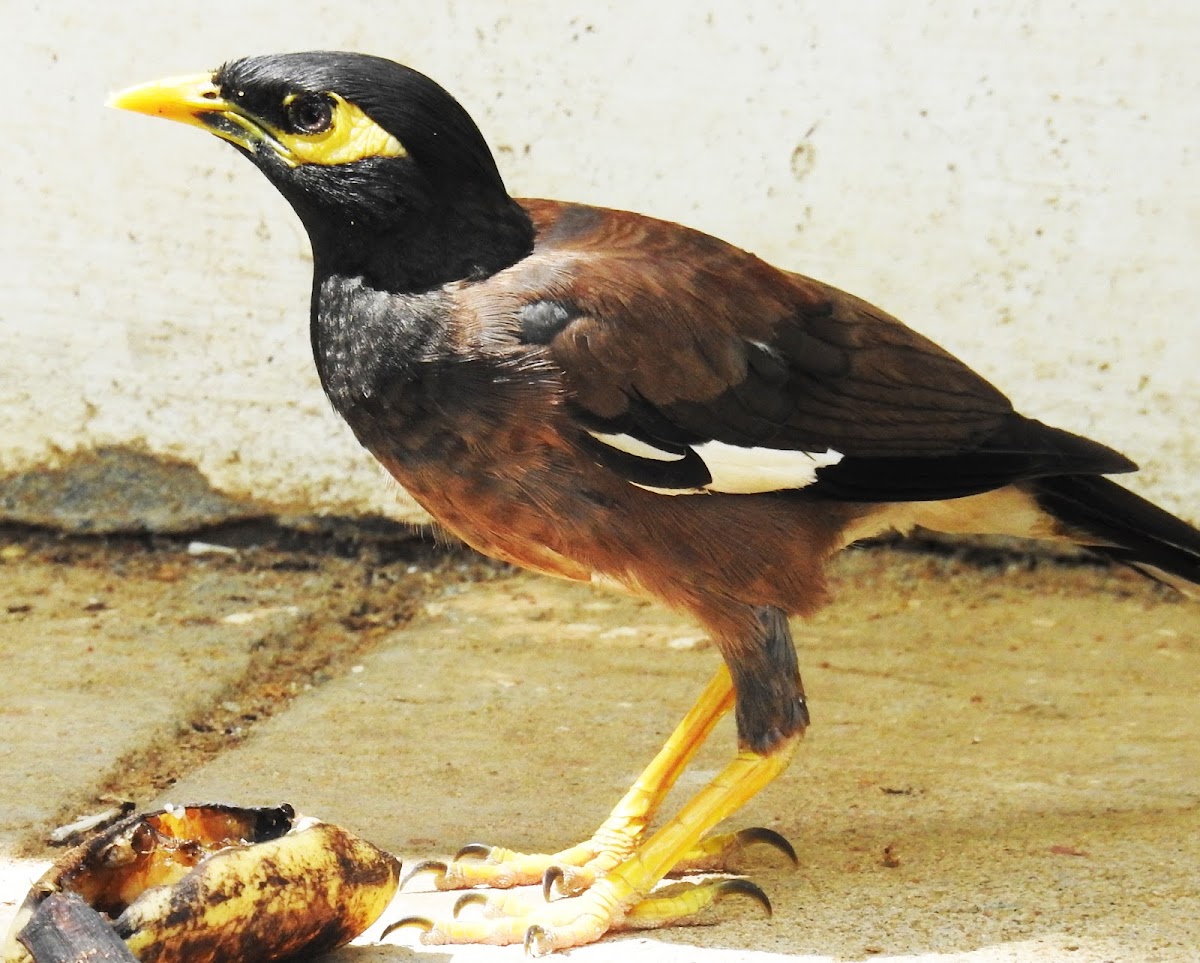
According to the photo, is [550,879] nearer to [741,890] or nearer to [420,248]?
[741,890]

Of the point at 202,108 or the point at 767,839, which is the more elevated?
the point at 202,108

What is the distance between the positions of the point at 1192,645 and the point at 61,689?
273 centimetres

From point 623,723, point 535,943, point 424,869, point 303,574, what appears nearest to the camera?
point 535,943

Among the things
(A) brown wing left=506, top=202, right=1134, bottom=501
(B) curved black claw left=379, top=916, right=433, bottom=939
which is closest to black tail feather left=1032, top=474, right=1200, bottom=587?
(A) brown wing left=506, top=202, right=1134, bottom=501

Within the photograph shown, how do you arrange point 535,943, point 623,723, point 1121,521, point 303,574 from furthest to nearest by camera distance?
point 303,574, point 623,723, point 1121,521, point 535,943

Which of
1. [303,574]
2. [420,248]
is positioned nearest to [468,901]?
[420,248]

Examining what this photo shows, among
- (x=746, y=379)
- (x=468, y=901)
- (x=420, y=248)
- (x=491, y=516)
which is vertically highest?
(x=420, y=248)

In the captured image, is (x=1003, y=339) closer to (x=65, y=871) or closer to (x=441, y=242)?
(x=441, y=242)

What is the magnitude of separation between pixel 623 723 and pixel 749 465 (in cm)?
93

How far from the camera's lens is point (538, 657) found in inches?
167

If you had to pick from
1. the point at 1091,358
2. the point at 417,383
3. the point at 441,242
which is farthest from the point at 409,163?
the point at 1091,358

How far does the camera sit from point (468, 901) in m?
2.97

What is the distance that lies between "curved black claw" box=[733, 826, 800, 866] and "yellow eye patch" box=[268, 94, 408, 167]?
1.37 meters

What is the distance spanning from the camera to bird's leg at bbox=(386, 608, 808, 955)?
2904 millimetres
